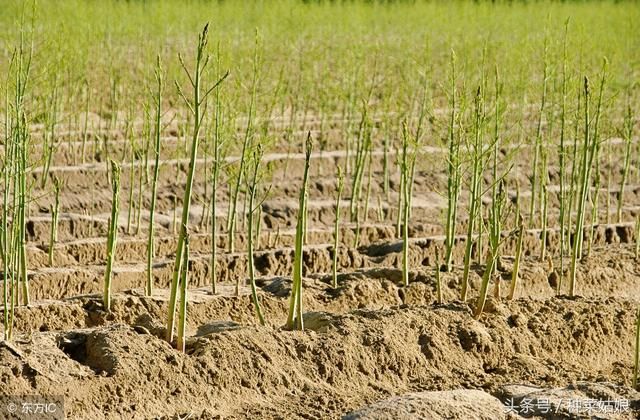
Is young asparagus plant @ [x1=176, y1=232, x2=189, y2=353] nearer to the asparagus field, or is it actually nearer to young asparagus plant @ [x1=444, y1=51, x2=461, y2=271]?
the asparagus field

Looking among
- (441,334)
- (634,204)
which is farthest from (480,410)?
(634,204)

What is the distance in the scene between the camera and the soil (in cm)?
601

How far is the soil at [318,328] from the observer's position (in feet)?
19.7

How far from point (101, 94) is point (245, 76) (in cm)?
182

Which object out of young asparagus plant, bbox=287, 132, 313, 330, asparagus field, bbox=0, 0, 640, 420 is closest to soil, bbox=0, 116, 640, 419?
asparagus field, bbox=0, 0, 640, 420

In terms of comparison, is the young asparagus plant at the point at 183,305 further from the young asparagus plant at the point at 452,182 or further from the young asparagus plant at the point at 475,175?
the young asparagus plant at the point at 452,182

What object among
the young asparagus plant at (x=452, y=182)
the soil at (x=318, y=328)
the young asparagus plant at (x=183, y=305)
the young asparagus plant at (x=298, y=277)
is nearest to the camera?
the soil at (x=318, y=328)

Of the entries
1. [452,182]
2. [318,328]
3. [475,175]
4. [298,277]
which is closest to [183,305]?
[298,277]

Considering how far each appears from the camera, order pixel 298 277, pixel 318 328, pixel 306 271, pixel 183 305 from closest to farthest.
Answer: pixel 183 305 < pixel 298 277 < pixel 318 328 < pixel 306 271

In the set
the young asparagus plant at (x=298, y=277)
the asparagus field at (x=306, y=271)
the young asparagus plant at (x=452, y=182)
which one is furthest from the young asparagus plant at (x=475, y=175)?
the young asparagus plant at (x=298, y=277)

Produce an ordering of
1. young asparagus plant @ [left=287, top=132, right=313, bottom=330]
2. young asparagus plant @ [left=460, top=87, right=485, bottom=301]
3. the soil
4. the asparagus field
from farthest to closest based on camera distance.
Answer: young asparagus plant @ [left=460, top=87, right=485, bottom=301] → young asparagus plant @ [left=287, top=132, right=313, bottom=330] → the asparagus field → the soil

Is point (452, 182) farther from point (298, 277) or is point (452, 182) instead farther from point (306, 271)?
point (298, 277)

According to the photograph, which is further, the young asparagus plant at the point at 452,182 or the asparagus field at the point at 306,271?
the young asparagus plant at the point at 452,182

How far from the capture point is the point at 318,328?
277 inches
